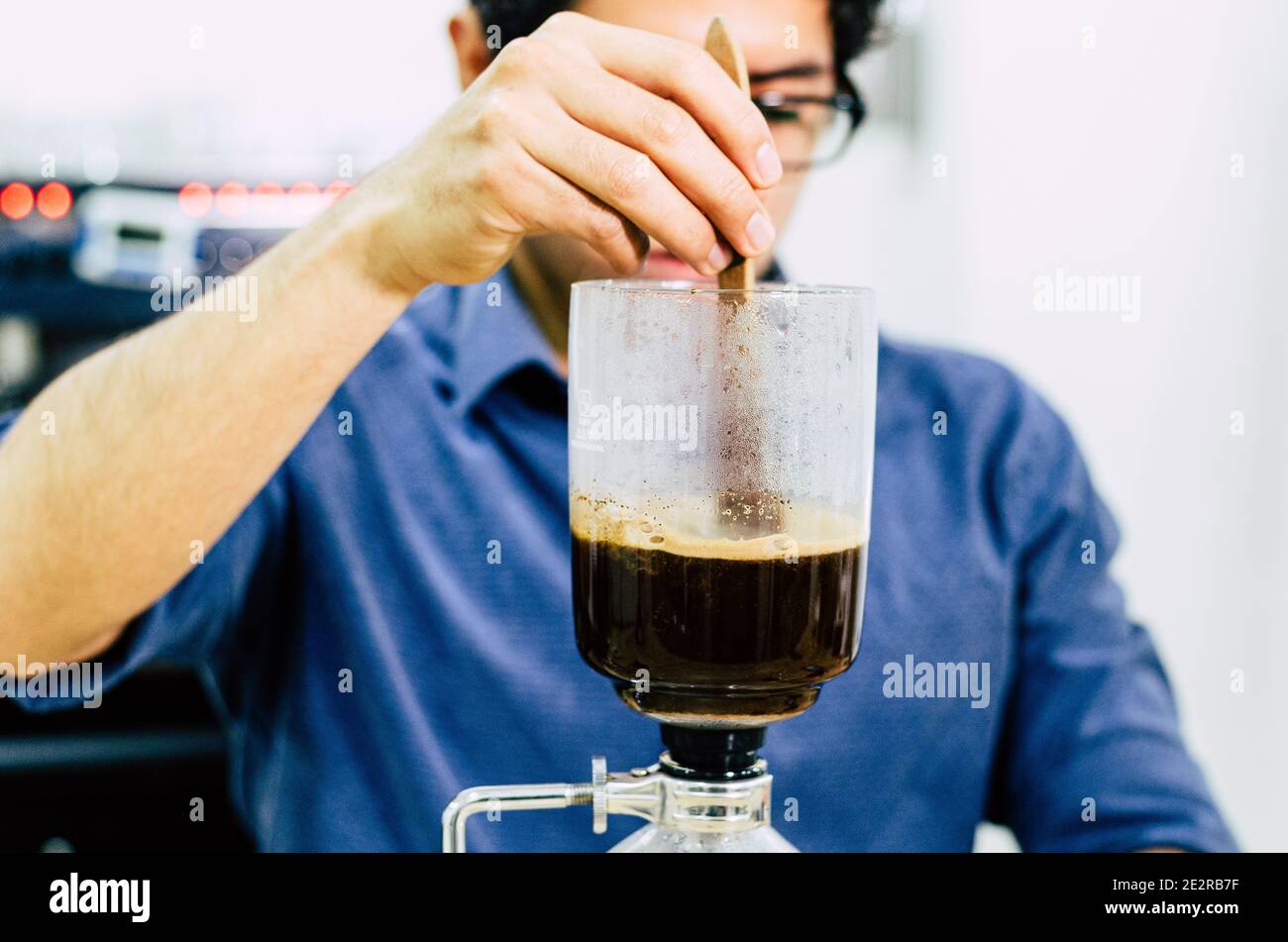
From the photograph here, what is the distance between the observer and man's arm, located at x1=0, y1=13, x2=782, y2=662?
2.52ft

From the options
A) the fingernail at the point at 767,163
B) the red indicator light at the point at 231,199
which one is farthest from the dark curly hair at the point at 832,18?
the red indicator light at the point at 231,199

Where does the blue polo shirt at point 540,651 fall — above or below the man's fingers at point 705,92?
below

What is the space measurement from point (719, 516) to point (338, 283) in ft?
1.31

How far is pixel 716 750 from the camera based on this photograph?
73cm

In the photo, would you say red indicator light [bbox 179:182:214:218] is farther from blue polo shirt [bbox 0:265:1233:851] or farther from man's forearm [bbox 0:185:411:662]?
man's forearm [bbox 0:185:411:662]

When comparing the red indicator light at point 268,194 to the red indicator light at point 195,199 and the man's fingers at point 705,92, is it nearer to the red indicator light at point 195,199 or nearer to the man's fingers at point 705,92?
the red indicator light at point 195,199

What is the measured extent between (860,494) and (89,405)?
2.24ft

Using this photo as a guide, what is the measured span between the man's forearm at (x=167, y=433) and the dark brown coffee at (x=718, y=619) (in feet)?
1.13

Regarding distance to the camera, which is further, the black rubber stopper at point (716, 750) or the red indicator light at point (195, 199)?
the red indicator light at point (195, 199)

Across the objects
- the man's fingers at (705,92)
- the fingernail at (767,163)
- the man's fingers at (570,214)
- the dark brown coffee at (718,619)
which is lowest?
the dark brown coffee at (718,619)

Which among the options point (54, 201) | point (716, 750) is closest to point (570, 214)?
point (716, 750)

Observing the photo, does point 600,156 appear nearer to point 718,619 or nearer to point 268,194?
point 718,619

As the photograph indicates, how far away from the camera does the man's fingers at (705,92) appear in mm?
758

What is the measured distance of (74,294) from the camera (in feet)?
6.99
